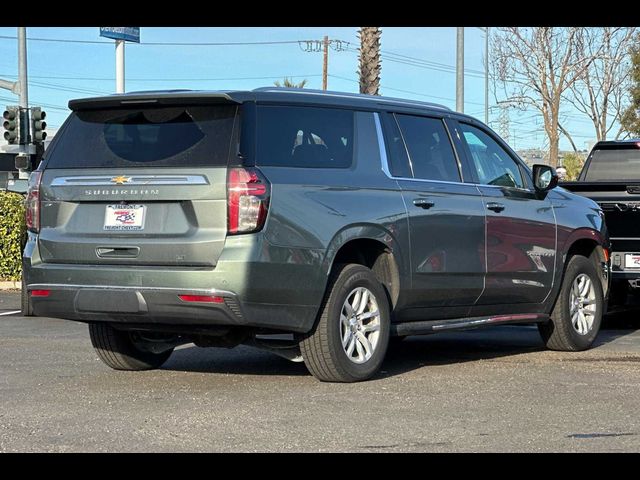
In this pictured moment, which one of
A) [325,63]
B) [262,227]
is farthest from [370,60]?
[325,63]

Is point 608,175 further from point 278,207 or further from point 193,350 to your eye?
point 278,207

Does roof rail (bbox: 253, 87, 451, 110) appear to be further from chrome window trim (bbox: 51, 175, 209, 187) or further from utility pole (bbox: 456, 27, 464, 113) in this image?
utility pole (bbox: 456, 27, 464, 113)

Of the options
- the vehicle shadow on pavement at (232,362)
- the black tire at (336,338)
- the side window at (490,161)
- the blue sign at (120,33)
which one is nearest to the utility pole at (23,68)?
the blue sign at (120,33)

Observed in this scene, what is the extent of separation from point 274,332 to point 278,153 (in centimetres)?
118

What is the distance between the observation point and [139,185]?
25.9 feet

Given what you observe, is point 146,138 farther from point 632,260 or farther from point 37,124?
point 37,124

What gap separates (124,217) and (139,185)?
0.81ft

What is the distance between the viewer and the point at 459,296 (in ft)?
30.1

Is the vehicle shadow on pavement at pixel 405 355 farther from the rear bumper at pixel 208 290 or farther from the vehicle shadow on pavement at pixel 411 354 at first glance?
the rear bumper at pixel 208 290

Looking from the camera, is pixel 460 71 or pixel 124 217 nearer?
pixel 124 217

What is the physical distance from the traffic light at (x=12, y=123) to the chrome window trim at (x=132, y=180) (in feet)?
60.7

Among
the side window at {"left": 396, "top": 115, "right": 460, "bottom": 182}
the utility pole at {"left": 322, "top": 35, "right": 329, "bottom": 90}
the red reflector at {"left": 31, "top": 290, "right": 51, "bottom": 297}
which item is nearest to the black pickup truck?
the side window at {"left": 396, "top": 115, "right": 460, "bottom": 182}

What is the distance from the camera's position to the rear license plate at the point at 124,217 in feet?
26.0

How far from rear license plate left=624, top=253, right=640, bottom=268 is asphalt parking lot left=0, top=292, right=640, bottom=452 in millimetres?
1672
